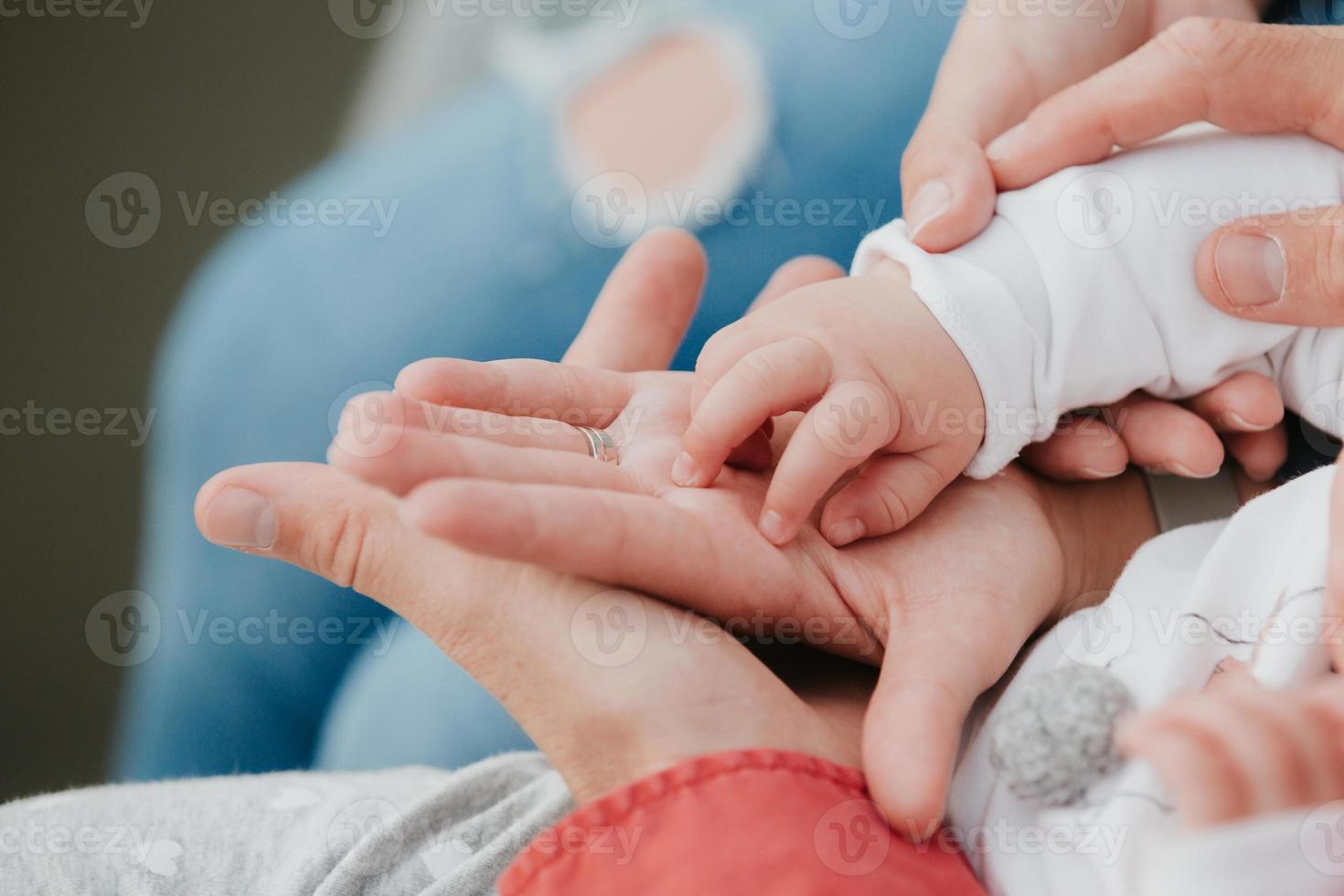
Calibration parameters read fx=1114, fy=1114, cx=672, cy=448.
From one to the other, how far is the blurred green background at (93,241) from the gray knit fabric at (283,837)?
0.84 metres

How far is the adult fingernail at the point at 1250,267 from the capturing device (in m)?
0.65

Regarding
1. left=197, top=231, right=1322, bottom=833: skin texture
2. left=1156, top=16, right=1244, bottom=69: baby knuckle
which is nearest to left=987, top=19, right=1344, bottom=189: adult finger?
left=1156, top=16, right=1244, bottom=69: baby knuckle

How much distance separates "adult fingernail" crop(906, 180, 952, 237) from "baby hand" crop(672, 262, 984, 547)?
0.14 ft

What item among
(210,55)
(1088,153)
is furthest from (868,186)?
(210,55)

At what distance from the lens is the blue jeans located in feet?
3.50

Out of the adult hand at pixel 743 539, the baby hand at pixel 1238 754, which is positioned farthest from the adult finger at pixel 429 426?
the baby hand at pixel 1238 754

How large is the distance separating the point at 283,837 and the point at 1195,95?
72 cm

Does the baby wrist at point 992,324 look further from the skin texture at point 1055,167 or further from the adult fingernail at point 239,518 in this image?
the adult fingernail at point 239,518

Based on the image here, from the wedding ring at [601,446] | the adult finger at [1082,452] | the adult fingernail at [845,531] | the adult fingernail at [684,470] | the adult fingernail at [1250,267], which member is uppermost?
the wedding ring at [601,446]

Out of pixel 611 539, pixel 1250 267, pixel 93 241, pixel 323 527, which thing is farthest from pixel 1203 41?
pixel 93 241

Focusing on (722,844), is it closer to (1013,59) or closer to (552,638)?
(552,638)

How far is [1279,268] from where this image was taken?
25.8 inches

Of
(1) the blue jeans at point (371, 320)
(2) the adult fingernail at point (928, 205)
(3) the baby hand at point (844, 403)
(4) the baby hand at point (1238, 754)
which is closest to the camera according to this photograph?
(4) the baby hand at point (1238, 754)

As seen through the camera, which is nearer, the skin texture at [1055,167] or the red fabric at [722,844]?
the red fabric at [722,844]
